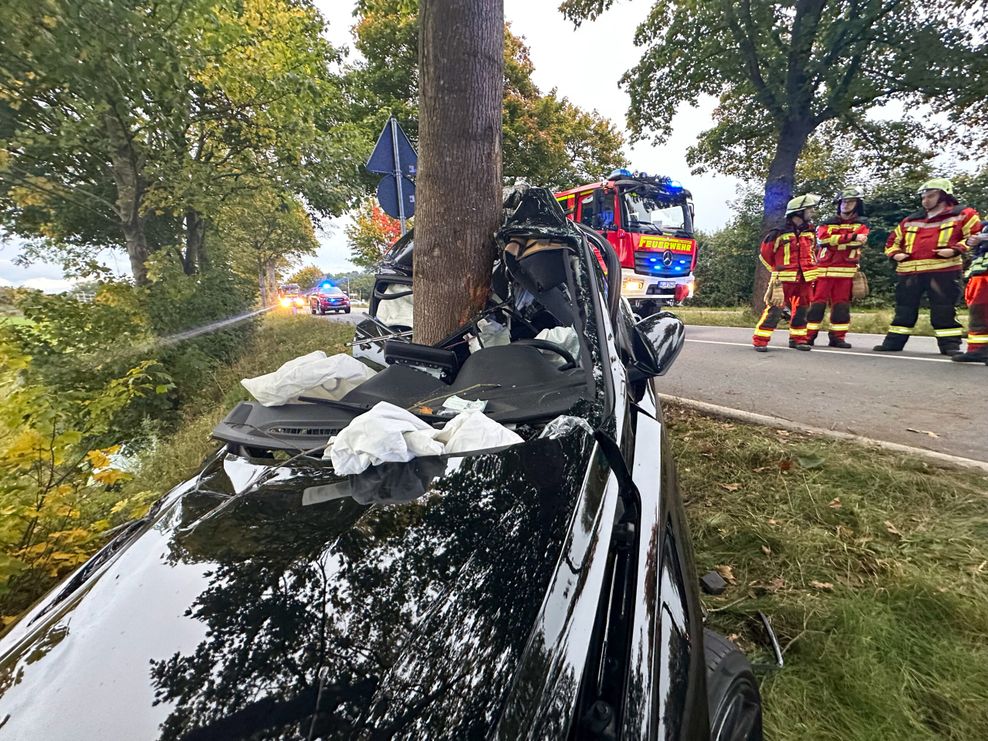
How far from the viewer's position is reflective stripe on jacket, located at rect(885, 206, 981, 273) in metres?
5.02

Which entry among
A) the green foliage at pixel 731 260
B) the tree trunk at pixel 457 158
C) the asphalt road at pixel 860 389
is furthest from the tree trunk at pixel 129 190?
the green foliage at pixel 731 260

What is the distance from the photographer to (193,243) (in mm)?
9531

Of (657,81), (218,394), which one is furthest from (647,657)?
(657,81)

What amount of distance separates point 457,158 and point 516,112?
15413 mm

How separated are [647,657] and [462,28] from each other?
2.95 metres

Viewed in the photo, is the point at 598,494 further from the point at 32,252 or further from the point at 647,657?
the point at 32,252

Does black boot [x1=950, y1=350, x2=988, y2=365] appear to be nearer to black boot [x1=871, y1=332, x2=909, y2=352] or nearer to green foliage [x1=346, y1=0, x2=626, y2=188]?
black boot [x1=871, y1=332, x2=909, y2=352]

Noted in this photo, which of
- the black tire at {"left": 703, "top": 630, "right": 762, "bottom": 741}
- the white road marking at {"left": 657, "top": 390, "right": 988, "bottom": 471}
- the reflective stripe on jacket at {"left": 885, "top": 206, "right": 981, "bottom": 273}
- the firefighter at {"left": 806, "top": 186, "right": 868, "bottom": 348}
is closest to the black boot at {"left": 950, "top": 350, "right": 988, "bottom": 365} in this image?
the reflective stripe on jacket at {"left": 885, "top": 206, "right": 981, "bottom": 273}

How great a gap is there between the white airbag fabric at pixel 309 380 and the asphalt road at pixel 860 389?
339 centimetres

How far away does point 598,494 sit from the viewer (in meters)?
1.09

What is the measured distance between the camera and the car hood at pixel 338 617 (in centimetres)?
69

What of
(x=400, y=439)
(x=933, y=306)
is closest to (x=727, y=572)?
(x=400, y=439)

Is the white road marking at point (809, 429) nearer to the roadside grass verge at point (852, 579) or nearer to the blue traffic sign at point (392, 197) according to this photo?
the roadside grass verge at point (852, 579)

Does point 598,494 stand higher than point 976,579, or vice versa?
point 598,494
